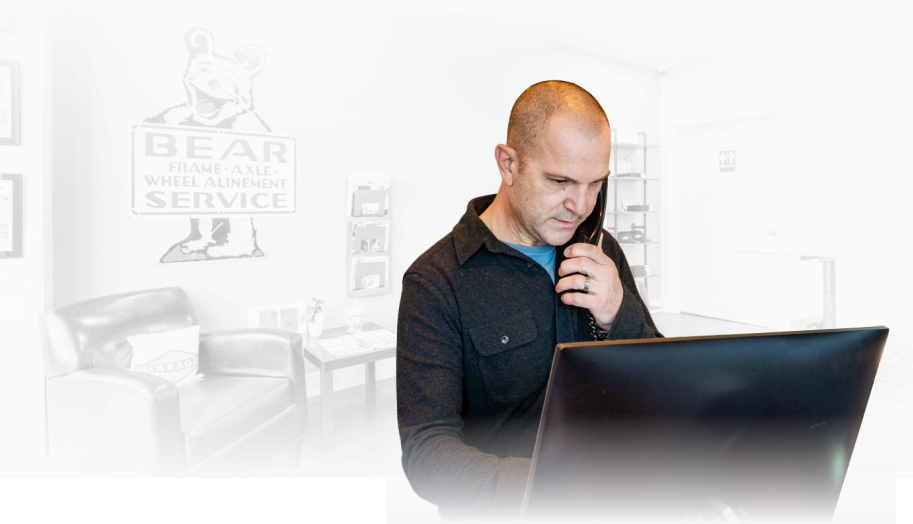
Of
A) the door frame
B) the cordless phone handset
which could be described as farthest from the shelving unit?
the cordless phone handset

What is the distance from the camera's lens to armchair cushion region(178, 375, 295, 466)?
2.07 metres

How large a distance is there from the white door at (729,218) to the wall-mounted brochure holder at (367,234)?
340cm

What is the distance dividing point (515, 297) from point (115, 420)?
6.22ft

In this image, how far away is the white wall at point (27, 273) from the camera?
2.35 metres

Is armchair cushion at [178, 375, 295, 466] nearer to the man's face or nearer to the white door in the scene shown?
the man's face

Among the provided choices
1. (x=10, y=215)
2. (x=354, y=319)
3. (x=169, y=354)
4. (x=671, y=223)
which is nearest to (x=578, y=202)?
(x=169, y=354)

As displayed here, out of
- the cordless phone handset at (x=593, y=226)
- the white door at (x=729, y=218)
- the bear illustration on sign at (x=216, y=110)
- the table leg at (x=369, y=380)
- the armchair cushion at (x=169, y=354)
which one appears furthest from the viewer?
the white door at (x=729, y=218)

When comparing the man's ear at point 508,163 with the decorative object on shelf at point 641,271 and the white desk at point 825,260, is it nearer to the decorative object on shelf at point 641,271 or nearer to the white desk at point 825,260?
the white desk at point 825,260

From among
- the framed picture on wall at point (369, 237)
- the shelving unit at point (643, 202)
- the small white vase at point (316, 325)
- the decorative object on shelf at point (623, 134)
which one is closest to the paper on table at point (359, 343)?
the small white vase at point (316, 325)

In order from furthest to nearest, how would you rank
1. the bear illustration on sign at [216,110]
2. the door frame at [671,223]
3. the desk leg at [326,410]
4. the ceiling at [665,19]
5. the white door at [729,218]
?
the door frame at [671,223], the white door at [729,218], the ceiling at [665,19], the bear illustration on sign at [216,110], the desk leg at [326,410]

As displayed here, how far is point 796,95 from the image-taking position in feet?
14.7

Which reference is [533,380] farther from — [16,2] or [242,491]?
[16,2]

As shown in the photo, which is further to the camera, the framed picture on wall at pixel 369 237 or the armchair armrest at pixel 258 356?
the framed picture on wall at pixel 369 237

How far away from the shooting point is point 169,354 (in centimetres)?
247
